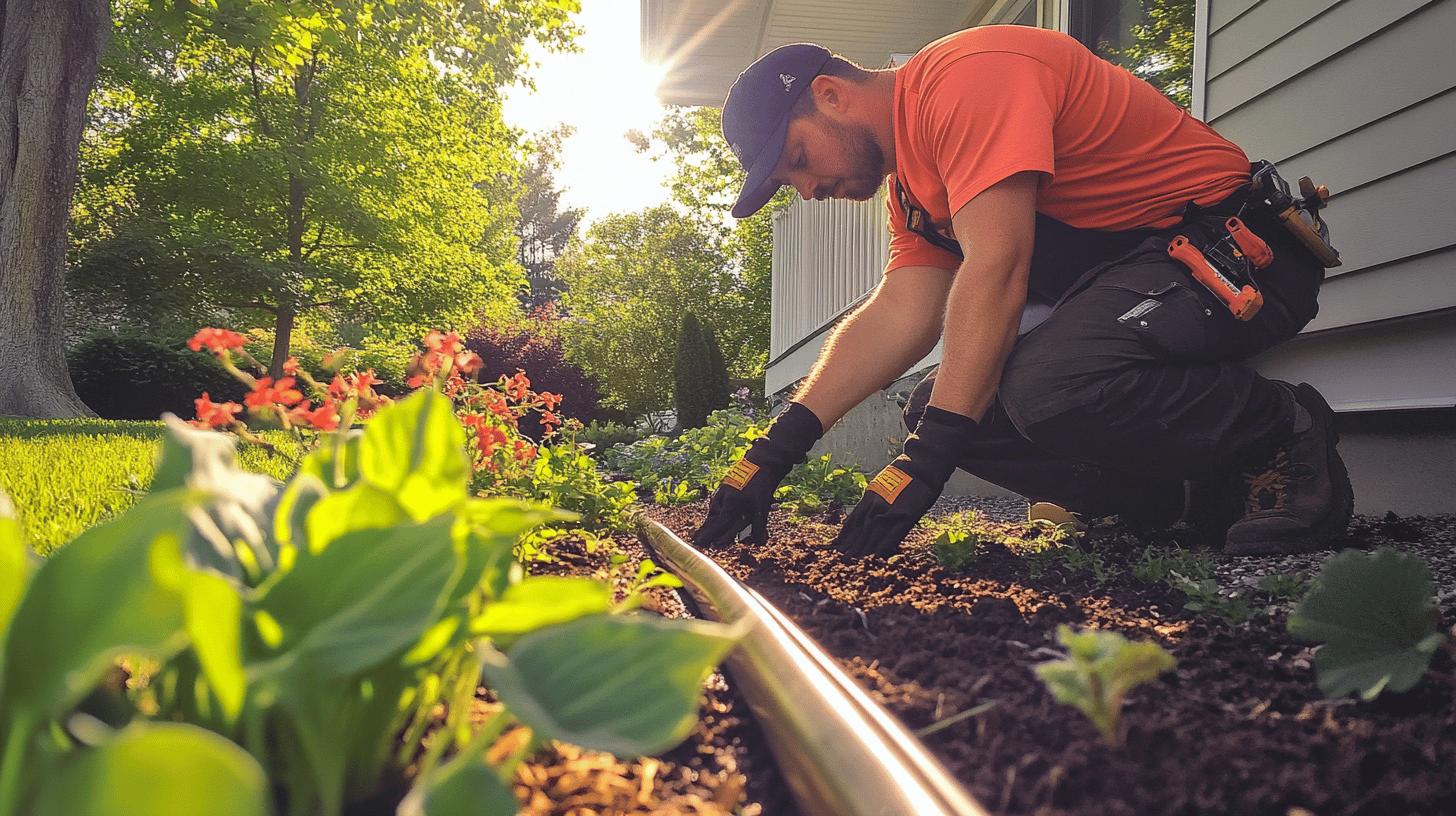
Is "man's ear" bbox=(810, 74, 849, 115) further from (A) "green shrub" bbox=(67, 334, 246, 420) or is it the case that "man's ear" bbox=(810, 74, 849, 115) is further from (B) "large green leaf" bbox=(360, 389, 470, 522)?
(A) "green shrub" bbox=(67, 334, 246, 420)

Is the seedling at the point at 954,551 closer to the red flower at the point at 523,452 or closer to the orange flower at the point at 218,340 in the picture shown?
the red flower at the point at 523,452

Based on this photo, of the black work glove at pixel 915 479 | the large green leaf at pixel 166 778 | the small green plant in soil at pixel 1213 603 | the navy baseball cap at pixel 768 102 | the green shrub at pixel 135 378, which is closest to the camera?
the large green leaf at pixel 166 778

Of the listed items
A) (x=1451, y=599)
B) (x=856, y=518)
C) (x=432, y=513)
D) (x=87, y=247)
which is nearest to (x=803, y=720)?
(x=432, y=513)

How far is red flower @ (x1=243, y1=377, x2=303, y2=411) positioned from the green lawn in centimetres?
20

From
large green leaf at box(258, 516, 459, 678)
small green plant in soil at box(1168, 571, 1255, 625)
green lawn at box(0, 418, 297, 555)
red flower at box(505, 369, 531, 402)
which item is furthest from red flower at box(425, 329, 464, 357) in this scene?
small green plant in soil at box(1168, 571, 1255, 625)

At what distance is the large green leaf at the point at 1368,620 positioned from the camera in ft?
2.78

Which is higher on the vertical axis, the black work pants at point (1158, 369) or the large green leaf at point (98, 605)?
the black work pants at point (1158, 369)

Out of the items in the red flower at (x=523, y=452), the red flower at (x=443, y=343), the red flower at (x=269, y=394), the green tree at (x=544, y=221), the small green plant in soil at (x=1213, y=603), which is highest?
the green tree at (x=544, y=221)

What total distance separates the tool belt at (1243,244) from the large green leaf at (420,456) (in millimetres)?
1683

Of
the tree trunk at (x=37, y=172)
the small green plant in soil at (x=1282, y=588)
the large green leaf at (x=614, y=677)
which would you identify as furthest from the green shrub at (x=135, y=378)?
the large green leaf at (x=614, y=677)

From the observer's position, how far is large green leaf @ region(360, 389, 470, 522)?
0.64 m

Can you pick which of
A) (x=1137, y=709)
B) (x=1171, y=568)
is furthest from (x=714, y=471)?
(x=1137, y=709)

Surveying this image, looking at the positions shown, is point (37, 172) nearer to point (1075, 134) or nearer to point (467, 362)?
point (467, 362)

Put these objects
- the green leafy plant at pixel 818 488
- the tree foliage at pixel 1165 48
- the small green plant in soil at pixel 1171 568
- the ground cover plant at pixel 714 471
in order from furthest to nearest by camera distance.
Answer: the tree foliage at pixel 1165 48 < the ground cover plant at pixel 714 471 < the green leafy plant at pixel 818 488 < the small green plant in soil at pixel 1171 568
